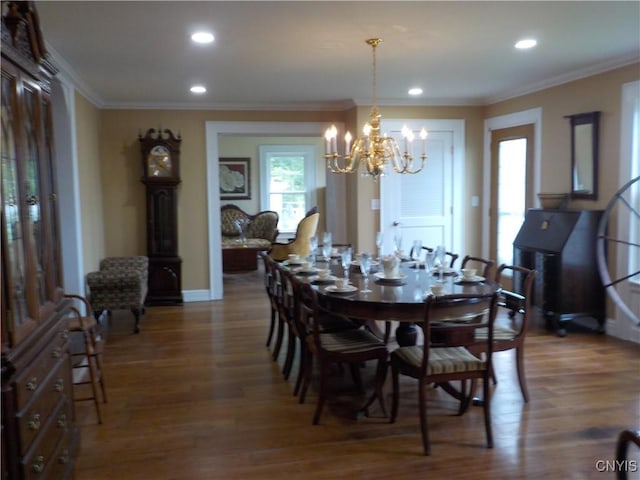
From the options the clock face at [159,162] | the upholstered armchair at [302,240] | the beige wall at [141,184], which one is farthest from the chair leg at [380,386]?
the clock face at [159,162]

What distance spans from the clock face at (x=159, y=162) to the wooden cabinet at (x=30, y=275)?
3922 millimetres

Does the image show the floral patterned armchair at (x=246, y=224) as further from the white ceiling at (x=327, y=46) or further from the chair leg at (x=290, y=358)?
the chair leg at (x=290, y=358)

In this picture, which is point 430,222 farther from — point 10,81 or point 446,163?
point 10,81

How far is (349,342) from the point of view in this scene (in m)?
3.26

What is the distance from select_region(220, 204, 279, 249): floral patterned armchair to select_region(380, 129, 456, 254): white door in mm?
3537

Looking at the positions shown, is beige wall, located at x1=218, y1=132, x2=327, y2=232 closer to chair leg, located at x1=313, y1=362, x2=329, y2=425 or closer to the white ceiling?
the white ceiling

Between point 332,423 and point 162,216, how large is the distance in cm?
404

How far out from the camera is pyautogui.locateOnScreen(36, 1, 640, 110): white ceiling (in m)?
3.17

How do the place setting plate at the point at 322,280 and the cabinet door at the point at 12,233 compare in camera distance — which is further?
the place setting plate at the point at 322,280

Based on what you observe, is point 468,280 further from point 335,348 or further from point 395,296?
point 335,348

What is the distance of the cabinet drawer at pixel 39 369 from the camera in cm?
189

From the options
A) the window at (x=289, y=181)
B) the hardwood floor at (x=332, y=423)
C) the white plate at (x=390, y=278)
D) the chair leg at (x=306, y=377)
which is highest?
the window at (x=289, y=181)

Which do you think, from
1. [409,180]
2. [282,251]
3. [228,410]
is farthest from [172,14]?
[409,180]

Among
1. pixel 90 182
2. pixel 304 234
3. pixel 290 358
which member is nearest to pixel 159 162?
pixel 90 182
